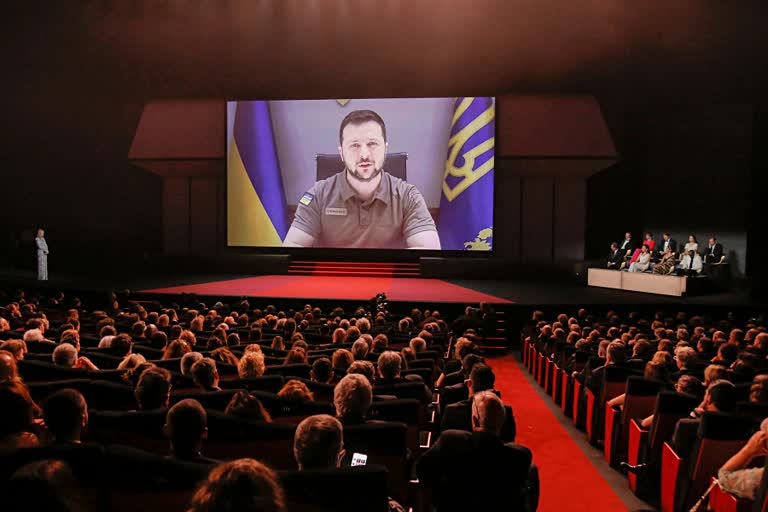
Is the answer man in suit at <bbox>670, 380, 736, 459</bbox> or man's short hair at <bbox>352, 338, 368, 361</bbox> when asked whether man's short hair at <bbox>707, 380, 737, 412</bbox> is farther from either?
man's short hair at <bbox>352, 338, 368, 361</bbox>

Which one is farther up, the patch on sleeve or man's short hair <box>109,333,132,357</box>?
the patch on sleeve

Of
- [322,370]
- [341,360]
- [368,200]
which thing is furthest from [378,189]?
[322,370]

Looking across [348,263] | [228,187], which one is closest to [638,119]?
[348,263]

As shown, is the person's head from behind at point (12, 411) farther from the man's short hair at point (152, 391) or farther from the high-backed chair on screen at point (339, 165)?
the high-backed chair on screen at point (339, 165)

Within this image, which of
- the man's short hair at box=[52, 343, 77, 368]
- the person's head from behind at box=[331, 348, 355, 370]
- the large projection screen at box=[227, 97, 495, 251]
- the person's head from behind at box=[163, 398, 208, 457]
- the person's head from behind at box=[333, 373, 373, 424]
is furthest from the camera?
the large projection screen at box=[227, 97, 495, 251]

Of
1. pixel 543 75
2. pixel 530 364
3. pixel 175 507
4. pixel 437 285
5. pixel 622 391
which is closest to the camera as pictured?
pixel 175 507

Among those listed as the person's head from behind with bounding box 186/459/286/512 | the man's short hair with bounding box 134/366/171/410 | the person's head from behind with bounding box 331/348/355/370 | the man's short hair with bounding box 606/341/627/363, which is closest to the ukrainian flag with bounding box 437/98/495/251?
the man's short hair with bounding box 606/341/627/363

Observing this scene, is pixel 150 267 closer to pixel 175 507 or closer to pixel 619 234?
pixel 619 234

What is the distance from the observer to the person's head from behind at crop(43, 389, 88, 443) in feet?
7.51

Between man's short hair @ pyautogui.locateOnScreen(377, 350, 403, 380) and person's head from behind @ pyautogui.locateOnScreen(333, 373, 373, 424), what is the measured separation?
1.15 meters

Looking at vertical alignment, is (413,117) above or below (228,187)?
above

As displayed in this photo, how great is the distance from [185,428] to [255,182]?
1480 cm

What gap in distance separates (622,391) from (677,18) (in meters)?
13.0

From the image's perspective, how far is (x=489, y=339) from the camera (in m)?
10.0
